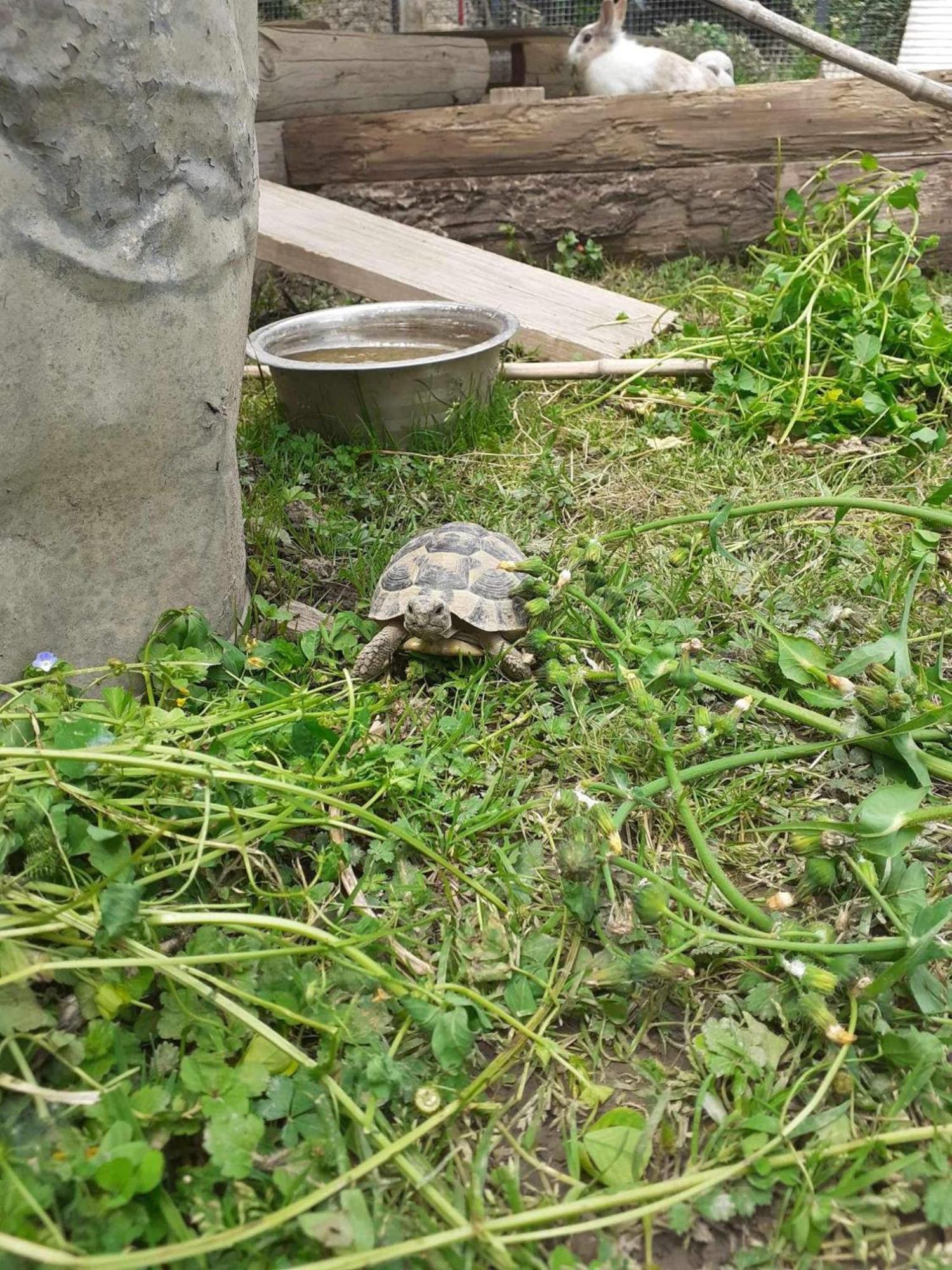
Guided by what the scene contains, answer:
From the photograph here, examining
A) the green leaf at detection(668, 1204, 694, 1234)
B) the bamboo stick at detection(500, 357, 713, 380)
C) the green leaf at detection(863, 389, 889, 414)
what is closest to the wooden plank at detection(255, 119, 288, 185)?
the bamboo stick at detection(500, 357, 713, 380)

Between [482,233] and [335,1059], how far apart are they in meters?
4.75

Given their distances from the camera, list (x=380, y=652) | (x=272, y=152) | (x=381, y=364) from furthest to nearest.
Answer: (x=272, y=152), (x=381, y=364), (x=380, y=652)

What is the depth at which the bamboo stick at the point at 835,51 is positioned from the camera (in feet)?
12.4

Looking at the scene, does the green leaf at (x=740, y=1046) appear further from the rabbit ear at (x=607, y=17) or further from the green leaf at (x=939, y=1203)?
the rabbit ear at (x=607, y=17)

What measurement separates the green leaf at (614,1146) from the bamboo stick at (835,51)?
12.3 feet

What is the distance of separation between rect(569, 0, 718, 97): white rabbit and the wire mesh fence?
935 millimetres

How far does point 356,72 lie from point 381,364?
353 centimetres

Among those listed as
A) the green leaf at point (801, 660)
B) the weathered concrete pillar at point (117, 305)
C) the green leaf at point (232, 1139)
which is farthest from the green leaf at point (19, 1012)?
the green leaf at point (801, 660)

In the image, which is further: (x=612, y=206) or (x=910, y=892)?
(x=612, y=206)

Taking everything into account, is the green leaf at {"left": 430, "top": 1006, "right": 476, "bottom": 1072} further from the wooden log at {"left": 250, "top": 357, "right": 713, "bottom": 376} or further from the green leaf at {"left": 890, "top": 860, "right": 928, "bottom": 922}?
the wooden log at {"left": 250, "top": 357, "right": 713, "bottom": 376}

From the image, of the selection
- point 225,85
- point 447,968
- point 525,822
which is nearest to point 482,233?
point 225,85

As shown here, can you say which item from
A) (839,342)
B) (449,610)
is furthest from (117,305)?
(839,342)

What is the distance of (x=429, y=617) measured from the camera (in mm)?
2188

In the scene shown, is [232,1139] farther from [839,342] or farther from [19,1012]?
[839,342]
